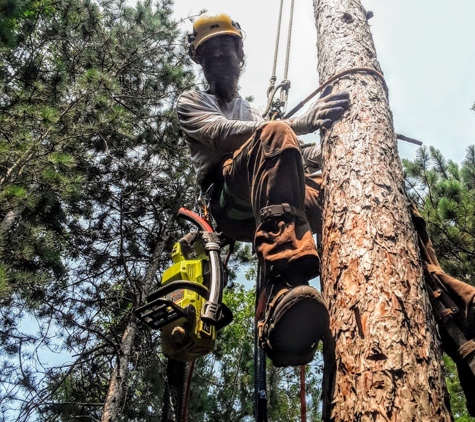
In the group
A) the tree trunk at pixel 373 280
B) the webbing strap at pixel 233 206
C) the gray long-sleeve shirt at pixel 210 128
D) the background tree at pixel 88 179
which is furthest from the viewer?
the background tree at pixel 88 179

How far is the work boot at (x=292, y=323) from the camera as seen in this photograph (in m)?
1.54

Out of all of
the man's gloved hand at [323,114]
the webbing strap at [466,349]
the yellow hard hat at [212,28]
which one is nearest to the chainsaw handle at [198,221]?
the man's gloved hand at [323,114]

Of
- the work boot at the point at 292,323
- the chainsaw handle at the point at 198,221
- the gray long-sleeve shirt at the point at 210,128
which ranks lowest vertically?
the work boot at the point at 292,323

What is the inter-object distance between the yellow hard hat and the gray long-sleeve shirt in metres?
0.37

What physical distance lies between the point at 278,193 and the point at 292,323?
0.54 m

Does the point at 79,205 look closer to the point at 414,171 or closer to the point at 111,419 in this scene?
the point at 111,419

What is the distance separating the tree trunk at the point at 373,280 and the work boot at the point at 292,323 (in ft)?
0.24

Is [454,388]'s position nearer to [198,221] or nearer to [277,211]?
[198,221]

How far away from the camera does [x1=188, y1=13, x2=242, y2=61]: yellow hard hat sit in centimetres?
297

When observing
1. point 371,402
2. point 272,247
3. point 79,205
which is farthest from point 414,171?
point 371,402

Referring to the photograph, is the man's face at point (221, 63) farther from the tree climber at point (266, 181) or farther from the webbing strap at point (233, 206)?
the webbing strap at point (233, 206)

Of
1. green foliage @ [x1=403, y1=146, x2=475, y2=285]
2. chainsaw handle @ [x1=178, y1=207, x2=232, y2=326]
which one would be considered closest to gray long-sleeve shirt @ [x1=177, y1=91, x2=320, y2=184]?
chainsaw handle @ [x1=178, y1=207, x2=232, y2=326]

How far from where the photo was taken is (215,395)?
9.04m

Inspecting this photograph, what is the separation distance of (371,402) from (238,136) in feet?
4.80
